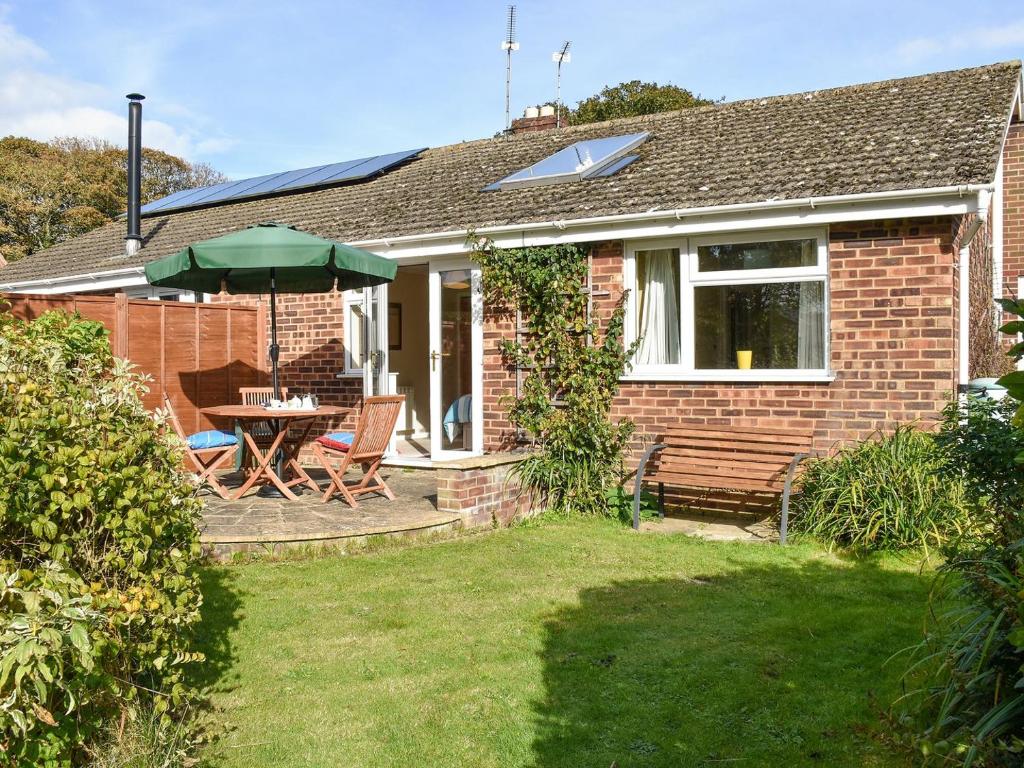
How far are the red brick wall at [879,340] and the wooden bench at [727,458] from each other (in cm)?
28

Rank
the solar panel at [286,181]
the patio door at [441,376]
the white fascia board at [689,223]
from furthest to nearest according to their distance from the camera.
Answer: the solar panel at [286,181] → the patio door at [441,376] → the white fascia board at [689,223]

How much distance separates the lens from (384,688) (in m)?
3.80

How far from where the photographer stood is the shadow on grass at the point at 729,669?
126 inches

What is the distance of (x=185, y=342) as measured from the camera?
1026 centimetres

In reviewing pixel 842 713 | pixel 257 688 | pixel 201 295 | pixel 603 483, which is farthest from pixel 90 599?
pixel 201 295

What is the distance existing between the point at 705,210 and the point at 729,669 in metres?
4.79

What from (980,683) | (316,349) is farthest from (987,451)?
(316,349)

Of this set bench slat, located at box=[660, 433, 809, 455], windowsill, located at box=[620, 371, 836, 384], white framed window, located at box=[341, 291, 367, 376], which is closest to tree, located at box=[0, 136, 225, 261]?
white framed window, located at box=[341, 291, 367, 376]

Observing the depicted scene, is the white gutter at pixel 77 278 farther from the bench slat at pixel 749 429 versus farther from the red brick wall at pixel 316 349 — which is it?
the bench slat at pixel 749 429

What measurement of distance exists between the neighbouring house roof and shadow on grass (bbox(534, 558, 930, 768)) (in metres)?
3.74

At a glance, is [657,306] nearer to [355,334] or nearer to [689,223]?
[689,223]

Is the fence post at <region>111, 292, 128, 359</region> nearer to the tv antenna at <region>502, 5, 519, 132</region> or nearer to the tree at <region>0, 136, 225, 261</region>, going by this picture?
the tv antenna at <region>502, 5, 519, 132</region>

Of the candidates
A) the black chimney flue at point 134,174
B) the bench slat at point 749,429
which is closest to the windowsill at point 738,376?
the bench slat at point 749,429

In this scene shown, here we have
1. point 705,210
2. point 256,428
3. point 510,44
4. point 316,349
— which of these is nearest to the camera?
point 705,210
